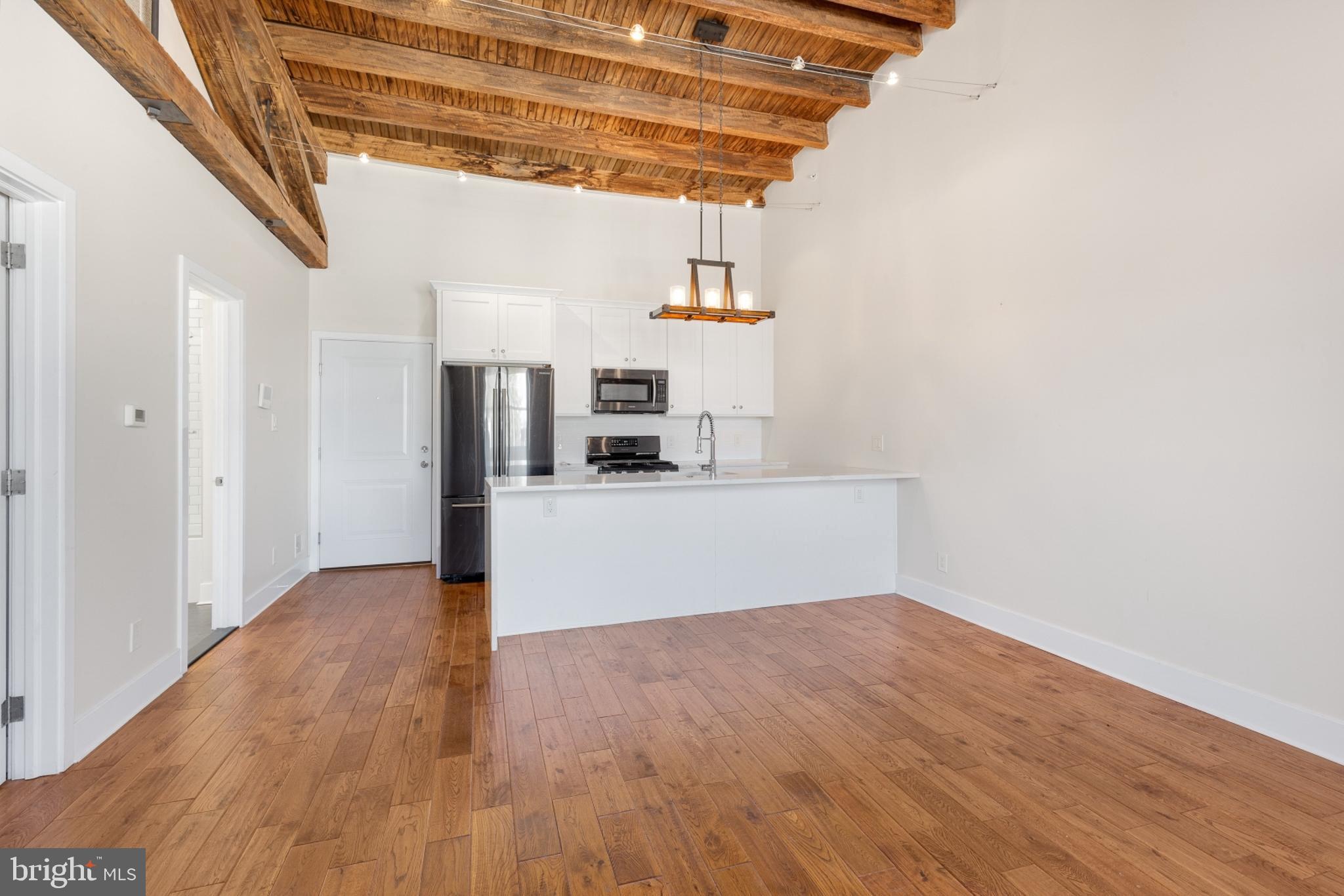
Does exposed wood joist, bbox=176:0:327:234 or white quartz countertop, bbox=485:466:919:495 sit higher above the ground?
exposed wood joist, bbox=176:0:327:234

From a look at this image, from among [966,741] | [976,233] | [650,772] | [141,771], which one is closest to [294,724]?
[141,771]

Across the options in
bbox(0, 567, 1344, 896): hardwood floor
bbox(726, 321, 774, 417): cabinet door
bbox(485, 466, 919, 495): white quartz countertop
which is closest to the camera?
bbox(0, 567, 1344, 896): hardwood floor

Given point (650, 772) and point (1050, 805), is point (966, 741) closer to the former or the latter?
point (1050, 805)

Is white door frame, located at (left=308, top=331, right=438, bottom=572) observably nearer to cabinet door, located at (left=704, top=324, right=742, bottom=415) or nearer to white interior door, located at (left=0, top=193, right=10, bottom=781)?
cabinet door, located at (left=704, top=324, right=742, bottom=415)

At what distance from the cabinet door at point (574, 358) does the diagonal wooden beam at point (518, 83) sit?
1.67 m

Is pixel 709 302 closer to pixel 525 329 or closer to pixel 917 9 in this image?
pixel 525 329

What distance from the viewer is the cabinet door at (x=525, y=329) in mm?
5227

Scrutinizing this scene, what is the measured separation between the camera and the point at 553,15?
12.5 ft

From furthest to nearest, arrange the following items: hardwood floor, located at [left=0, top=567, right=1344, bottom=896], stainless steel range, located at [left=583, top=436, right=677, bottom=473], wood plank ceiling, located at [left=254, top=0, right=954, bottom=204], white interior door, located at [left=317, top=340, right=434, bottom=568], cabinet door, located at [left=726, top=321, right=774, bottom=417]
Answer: cabinet door, located at [left=726, top=321, right=774, bottom=417] < stainless steel range, located at [left=583, top=436, right=677, bottom=473] < white interior door, located at [left=317, top=340, right=434, bottom=568] < wood plank ceiling, located at [left=254, top=0, right=954, bottom=204] < hardwood floor, located at [left=0, top=567, right=1344, bottom=896]

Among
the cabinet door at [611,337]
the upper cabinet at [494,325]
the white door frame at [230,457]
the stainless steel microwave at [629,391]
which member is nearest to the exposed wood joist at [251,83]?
the white door frame at [230,457]

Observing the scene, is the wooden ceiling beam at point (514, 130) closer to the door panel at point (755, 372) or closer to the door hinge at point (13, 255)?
the door panel at point (755, 372)

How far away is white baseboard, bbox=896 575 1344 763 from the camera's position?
227 cm

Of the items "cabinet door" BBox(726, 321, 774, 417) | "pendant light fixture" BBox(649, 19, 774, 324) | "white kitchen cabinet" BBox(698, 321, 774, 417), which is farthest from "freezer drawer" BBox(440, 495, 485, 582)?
"cabinet door" BBox(726, 321, 774, 417)

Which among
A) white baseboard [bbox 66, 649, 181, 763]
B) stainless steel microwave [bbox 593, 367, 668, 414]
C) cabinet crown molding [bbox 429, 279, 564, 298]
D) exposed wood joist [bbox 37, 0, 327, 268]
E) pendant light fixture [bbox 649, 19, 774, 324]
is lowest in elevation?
white baseboard [bbox 66, 649, 181, 763]
